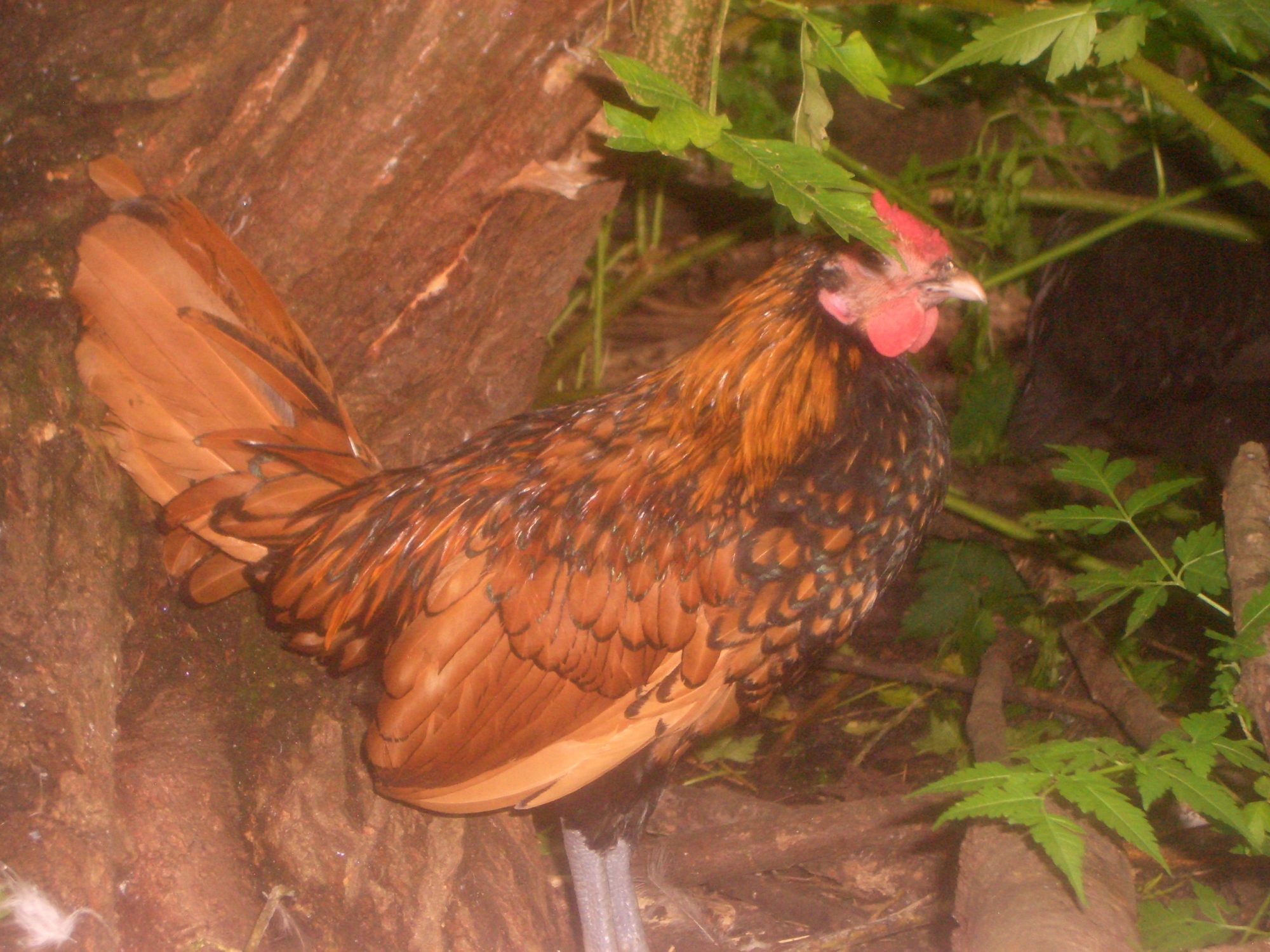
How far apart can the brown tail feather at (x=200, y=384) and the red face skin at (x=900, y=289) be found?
1.13 meters

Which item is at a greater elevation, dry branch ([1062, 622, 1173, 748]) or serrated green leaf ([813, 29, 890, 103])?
serrated green leaf ([813, 29, 890, 103])

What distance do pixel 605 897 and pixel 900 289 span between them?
1570 millimetres

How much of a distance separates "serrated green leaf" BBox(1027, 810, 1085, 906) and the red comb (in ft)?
3.43

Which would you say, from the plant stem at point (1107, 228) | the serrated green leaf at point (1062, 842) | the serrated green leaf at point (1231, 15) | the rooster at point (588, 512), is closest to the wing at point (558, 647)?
the rooster at point (588, 512)

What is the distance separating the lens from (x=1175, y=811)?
2922 mm

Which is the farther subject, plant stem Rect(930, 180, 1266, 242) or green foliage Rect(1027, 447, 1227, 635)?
plant stem Rect(930, 180, 1266, 242)

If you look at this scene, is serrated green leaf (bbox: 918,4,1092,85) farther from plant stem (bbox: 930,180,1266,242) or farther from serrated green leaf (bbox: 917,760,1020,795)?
plant stem (bbox: 930,180,1266,242)

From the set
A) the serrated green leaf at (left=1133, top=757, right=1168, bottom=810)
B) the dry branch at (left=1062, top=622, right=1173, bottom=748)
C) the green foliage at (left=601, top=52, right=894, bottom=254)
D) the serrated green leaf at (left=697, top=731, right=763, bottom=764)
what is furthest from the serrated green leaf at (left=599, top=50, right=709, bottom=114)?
the serrated green leaf at (left=697, top=731, right=763, bottom=764)

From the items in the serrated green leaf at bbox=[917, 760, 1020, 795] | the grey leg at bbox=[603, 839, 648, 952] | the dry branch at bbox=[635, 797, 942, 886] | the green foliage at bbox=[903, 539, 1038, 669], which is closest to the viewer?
the serrated green leaf at bbox=[917, 760, 1020, 795]

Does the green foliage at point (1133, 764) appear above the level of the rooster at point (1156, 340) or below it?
above

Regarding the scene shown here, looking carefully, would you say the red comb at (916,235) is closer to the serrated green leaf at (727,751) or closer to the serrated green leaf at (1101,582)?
the serrated green leaf at (1101,582)

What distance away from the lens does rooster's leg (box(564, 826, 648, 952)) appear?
2.64 meters

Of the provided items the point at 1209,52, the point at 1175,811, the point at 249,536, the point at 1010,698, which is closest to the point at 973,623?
the point at 1010,698

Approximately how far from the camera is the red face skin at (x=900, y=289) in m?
2.13
